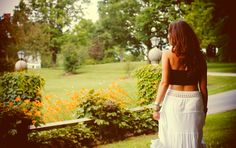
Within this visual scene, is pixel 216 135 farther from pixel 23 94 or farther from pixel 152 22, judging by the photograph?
pixel 23 94

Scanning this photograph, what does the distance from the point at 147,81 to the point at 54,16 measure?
1.58 meters

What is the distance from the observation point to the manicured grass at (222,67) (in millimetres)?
5088

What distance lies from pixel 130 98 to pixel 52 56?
50.2 inches

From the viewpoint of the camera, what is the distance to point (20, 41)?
4.30 metres

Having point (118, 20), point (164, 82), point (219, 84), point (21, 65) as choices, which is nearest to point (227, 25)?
point (219, 84)

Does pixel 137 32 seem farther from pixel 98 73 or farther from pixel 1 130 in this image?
pixel 1 130

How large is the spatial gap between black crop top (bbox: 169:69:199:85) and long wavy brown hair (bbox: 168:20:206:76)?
0.18 feet

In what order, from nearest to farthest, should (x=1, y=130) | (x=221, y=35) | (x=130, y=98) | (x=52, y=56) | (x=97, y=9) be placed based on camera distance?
1. (x=1, y=130)
2. (x=52, y=56)
3. (x=97, y=9)
4. (x=130, y=98)
5. (x=221, y=35)

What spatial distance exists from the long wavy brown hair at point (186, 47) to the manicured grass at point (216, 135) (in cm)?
161

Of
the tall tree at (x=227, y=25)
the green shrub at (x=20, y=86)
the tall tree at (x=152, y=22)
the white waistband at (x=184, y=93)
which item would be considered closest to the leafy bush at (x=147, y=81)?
the tall tree at (x=152, y=22)

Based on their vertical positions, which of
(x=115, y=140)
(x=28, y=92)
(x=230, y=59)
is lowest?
(x=115, y=140)

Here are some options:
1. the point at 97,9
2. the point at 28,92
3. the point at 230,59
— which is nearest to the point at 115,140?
the point at 28,92

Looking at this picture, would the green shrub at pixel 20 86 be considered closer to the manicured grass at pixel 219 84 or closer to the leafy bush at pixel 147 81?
the leafy bush at pixel 147 81

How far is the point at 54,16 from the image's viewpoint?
4449mm
